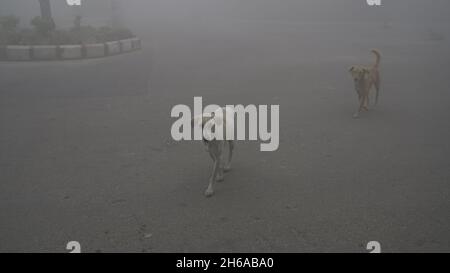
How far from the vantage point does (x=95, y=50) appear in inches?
515

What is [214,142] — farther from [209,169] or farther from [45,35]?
[45,35]

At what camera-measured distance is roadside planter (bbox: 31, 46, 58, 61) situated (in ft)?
40.2

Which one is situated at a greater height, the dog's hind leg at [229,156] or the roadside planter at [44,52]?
the roadside planter at [44,52]

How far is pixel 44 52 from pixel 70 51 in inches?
27.5

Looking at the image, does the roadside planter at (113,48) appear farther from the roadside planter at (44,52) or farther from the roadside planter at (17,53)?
the roadside planter at (17,53)

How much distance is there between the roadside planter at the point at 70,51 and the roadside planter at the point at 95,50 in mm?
247

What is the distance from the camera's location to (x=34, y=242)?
376cm

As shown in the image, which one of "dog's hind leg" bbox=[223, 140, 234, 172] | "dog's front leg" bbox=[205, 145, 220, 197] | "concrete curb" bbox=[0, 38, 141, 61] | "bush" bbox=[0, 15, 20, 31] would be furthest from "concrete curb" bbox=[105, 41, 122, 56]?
"dog's front leg" bbox=[205, 145, 220, 197]

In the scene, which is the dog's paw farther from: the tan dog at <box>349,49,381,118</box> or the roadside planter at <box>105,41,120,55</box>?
the roadside planter at <box>105,41,120,55</box>

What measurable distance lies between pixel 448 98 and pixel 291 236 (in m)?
6.80

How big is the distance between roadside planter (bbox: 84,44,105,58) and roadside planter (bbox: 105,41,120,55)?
0.22 metres

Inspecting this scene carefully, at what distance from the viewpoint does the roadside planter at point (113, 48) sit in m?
13.5

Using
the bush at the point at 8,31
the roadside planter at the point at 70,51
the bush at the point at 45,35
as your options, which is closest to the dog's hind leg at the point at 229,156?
the roadside planter at the point at 70,51
